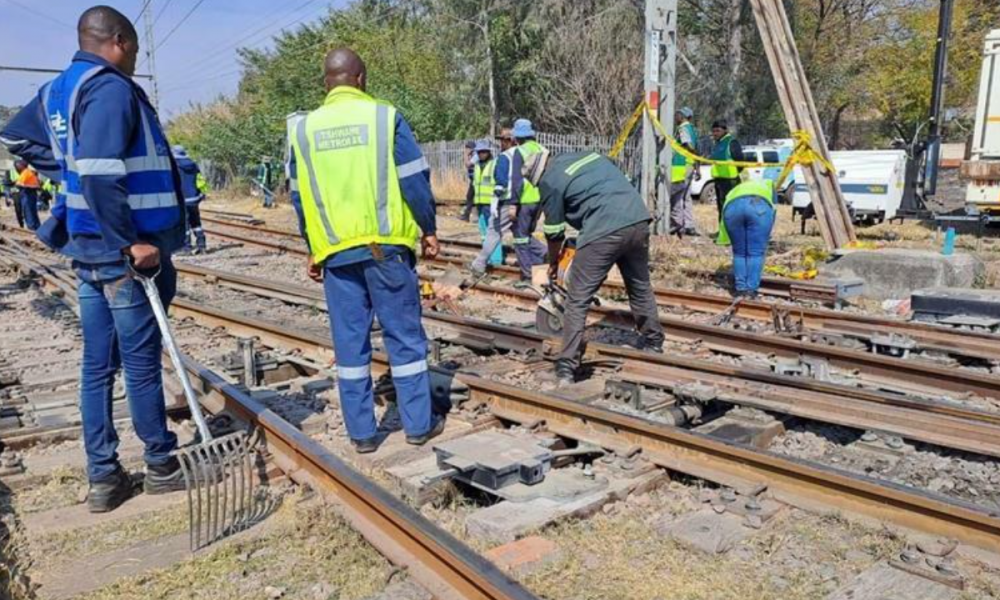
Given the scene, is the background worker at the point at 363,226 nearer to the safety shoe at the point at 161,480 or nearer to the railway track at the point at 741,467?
the railway track at the point at 741,467

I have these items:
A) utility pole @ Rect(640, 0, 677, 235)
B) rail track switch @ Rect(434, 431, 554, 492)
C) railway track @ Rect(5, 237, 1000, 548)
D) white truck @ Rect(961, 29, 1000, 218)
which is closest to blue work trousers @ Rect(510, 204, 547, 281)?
utility pole @ Rect(640, 0, 677, 235)

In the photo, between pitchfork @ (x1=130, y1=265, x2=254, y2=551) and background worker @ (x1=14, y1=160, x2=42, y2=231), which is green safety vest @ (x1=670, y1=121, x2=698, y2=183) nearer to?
pitchfork @ (x1=130, y1=265, x2=254, y2=551)

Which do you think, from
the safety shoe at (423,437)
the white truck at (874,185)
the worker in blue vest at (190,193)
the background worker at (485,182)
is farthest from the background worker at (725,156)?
the safety shoe at (423,437)

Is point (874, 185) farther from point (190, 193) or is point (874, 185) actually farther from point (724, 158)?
point (190, 193)

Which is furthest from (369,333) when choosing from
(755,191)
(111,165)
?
(755,191)

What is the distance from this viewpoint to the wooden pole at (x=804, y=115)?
39.8ft

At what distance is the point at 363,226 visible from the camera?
13.6 ft

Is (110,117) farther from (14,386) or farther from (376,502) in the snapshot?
(14,386)

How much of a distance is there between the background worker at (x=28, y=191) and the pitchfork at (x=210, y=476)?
1761 cm

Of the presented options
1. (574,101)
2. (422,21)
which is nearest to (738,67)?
(574,101)

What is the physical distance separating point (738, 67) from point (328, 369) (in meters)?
28.1

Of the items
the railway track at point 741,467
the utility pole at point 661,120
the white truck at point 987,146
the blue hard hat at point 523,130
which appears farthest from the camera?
the white truck at point 987,146

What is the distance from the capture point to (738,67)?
30.5 metres

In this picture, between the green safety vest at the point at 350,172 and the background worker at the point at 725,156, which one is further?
the background worker at the point at 725,156
